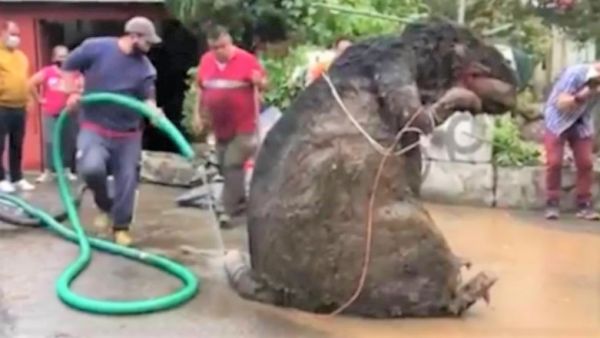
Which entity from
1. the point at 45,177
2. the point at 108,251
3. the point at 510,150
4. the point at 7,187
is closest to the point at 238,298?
the point at 108,251

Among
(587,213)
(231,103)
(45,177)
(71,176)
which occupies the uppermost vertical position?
(231,103)

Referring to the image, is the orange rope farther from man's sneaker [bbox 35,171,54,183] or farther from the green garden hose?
man's sneaker [bbox 35,171,54,183]

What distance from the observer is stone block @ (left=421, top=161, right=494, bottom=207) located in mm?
10719

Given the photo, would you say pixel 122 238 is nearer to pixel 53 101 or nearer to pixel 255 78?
pixel 255 78

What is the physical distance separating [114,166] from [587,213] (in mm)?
4473

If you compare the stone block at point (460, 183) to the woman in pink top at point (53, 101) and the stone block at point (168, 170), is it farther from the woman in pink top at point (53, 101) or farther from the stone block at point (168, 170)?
the woman in pink top at point (53, 101)

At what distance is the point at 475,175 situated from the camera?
1074cm

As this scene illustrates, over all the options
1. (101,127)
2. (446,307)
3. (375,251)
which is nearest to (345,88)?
(375,251)

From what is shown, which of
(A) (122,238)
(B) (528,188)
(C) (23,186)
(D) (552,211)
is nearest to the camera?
(A) (122,238)

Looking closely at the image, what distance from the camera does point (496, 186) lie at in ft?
35.1

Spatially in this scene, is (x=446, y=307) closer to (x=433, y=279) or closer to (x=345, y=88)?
(x=433, y=279)

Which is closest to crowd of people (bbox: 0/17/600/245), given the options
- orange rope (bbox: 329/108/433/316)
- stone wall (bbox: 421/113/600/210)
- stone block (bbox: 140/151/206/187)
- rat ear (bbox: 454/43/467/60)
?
stone wall (bbox: 421/113/600/210)

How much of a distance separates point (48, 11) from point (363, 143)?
30.1 feet

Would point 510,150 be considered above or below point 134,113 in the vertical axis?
below
